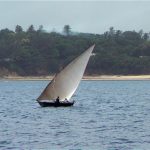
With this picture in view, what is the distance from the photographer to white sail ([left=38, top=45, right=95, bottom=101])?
73.2 metres

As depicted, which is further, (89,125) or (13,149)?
(89,125)

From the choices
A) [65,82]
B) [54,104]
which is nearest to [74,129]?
[54,104]

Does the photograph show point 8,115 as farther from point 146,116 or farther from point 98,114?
point 146,116

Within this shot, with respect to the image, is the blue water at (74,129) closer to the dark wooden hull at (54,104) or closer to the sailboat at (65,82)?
the dark wooden hull at (54,104)

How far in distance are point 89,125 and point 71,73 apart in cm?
1628

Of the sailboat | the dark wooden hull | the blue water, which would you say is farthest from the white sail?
the blue water

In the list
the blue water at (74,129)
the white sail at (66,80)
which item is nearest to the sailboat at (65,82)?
the white sail at (66,80)

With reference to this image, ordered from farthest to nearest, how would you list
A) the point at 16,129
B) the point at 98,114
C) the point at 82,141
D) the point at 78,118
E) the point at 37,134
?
the point at 98,114 → the point at 78,118 → the point at 16,129 → the point at 37,134 → the point at 82,141

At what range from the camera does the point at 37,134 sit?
50.9 meters

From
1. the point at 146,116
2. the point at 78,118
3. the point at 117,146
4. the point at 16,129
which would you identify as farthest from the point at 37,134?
the point at 146,116

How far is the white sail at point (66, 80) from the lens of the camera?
7319 centimetres

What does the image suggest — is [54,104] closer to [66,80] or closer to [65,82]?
[65,82]

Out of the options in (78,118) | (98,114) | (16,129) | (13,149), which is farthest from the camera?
(98,114)

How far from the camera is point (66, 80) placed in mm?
73625
